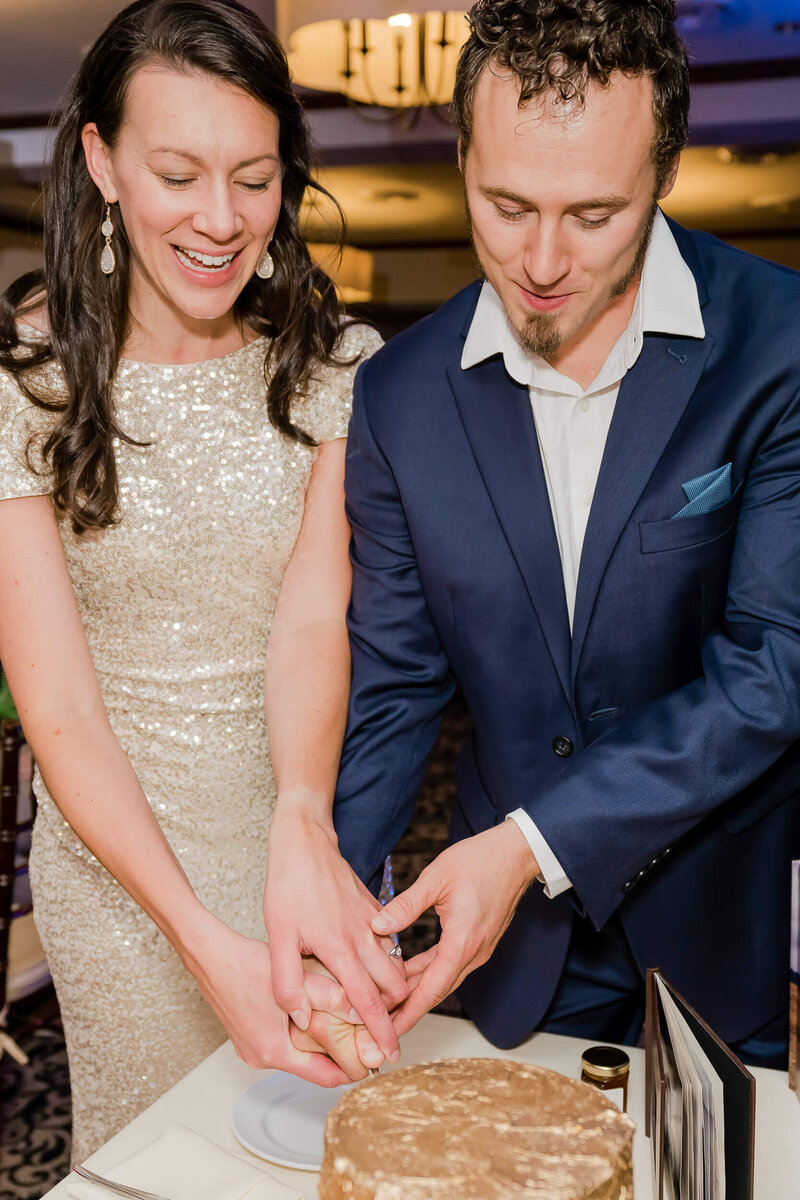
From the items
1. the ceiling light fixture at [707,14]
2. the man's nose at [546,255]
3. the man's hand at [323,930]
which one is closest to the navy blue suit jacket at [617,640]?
the man's hand at [323,930]

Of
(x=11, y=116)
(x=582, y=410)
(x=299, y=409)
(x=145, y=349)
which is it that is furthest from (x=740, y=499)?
(x=11, y=116)

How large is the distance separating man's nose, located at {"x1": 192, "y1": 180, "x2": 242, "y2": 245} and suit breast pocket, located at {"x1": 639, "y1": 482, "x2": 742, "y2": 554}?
67 cm

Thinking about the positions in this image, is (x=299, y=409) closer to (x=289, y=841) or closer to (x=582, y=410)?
(x=582, y=410)

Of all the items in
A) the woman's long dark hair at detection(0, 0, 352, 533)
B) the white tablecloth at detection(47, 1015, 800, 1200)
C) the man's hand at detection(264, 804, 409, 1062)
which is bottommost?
the white tablecloth at detection(47, 1015, 800, 1200)

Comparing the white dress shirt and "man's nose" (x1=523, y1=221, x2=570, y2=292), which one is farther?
the white dress shirt

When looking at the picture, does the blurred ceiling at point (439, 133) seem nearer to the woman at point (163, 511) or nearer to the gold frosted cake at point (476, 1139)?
the woman at point (163, 511)

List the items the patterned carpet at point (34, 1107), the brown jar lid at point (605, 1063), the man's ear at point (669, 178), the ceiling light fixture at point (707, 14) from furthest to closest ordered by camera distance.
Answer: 1. the ceiling light fixture at point (707, 14)
2. the patterned carpet at point (34, 1107)
3. the man's ear at point (669, 178)
4. the brown jar lid at point (605, 1063)

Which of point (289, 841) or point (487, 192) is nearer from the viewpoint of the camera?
point (487, 192)

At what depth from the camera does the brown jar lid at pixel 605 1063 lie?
115 cm

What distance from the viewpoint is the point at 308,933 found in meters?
1.36

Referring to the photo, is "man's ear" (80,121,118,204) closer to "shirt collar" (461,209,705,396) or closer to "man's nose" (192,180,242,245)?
"man's nose" (192,180,242,245)

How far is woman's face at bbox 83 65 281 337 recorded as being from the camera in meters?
1.57

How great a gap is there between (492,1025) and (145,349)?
1136 millimetres

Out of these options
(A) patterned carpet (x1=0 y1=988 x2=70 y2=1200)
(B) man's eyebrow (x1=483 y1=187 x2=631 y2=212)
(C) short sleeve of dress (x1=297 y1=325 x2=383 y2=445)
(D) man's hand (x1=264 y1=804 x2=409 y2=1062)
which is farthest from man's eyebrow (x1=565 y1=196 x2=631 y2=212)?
(A) patterned carpet (x1=0 y1=988 x2=70 y2=1200)
